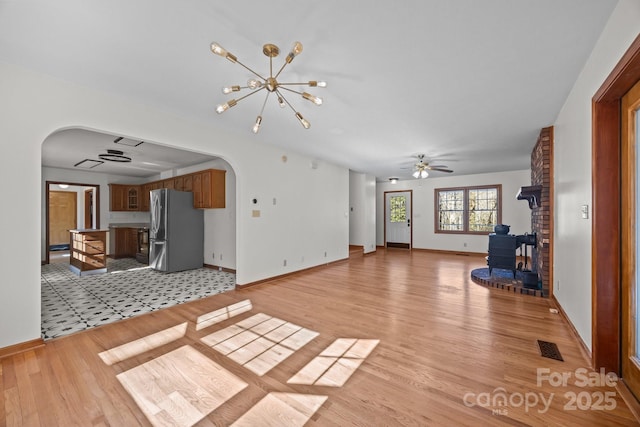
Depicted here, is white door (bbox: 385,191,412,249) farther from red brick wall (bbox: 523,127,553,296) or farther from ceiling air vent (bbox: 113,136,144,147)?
ceiling air vent (bbox: 113,136,144,147)

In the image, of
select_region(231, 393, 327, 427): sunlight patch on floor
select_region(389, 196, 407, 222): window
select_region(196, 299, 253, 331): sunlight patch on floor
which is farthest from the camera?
select_region(389, 196, 407, 222): window

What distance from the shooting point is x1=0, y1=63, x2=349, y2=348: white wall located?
2.41 meters

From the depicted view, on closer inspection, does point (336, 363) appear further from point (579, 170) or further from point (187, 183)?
point (187, 183)

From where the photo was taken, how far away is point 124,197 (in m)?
8.02

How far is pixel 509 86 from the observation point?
2.80 m

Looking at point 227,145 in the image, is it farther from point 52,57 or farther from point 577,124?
point 577,124

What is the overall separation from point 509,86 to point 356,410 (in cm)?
340

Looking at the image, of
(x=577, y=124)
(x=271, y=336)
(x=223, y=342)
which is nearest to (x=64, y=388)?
(x=223, y=342)

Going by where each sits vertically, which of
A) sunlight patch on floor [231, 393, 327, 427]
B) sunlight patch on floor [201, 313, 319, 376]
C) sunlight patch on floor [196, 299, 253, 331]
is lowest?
sunlight patch on floor [196, 299, 253, 331]

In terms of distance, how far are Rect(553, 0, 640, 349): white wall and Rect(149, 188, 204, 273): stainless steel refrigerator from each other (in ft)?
21.1

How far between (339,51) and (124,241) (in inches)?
335

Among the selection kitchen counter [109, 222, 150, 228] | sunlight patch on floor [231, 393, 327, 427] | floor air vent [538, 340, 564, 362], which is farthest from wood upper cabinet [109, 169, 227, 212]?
floor air vent [538, 340, 564, 362]

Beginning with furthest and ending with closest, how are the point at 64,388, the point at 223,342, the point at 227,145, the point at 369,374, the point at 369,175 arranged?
the point at 369,175 → the point at 227,145 → the point at 223,342 → the point at 369,374 → the point at 64,388

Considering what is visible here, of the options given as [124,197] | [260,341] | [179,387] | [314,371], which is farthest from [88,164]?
[314,371]
